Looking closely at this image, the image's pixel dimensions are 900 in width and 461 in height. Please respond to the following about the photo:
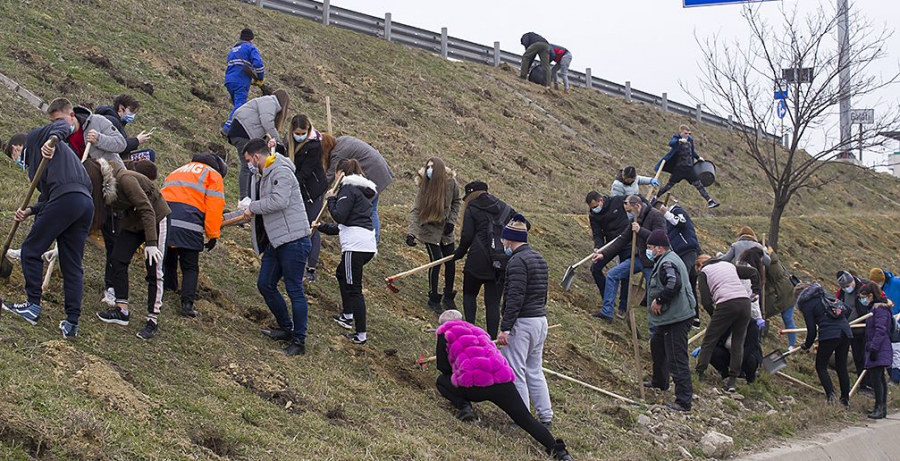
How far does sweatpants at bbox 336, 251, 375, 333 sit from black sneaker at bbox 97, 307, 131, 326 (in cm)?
204

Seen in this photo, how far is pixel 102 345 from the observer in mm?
7238

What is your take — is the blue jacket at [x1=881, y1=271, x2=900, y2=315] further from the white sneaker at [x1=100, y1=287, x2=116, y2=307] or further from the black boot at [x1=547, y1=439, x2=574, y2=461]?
Answer: the white sneaker at [x1=100, y1=287, x2=116, y2=307]

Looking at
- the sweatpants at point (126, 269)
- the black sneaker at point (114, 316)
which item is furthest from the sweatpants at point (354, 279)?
the black sneaker at point (114, 316)

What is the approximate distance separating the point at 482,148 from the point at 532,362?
1364 centimetres

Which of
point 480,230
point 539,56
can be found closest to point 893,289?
point 480,230

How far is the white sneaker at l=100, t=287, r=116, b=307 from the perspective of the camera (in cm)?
814

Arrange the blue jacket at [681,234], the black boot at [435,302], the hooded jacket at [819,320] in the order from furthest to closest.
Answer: the blue jacket at [681,234]
the hooded jacket at [819,320]
the black boot at [435,302]

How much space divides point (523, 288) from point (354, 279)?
168 centimetres

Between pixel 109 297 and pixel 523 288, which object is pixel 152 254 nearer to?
pixel 109 297

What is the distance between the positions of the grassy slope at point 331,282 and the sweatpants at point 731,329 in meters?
0.57

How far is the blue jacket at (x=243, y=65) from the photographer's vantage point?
13562 millimetres

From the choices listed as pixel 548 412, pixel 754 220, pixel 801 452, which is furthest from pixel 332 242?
pixel 754 220

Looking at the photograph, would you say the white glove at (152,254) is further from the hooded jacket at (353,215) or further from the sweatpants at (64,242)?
the hooded jacket at (353,215)

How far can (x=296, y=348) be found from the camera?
848 cm
